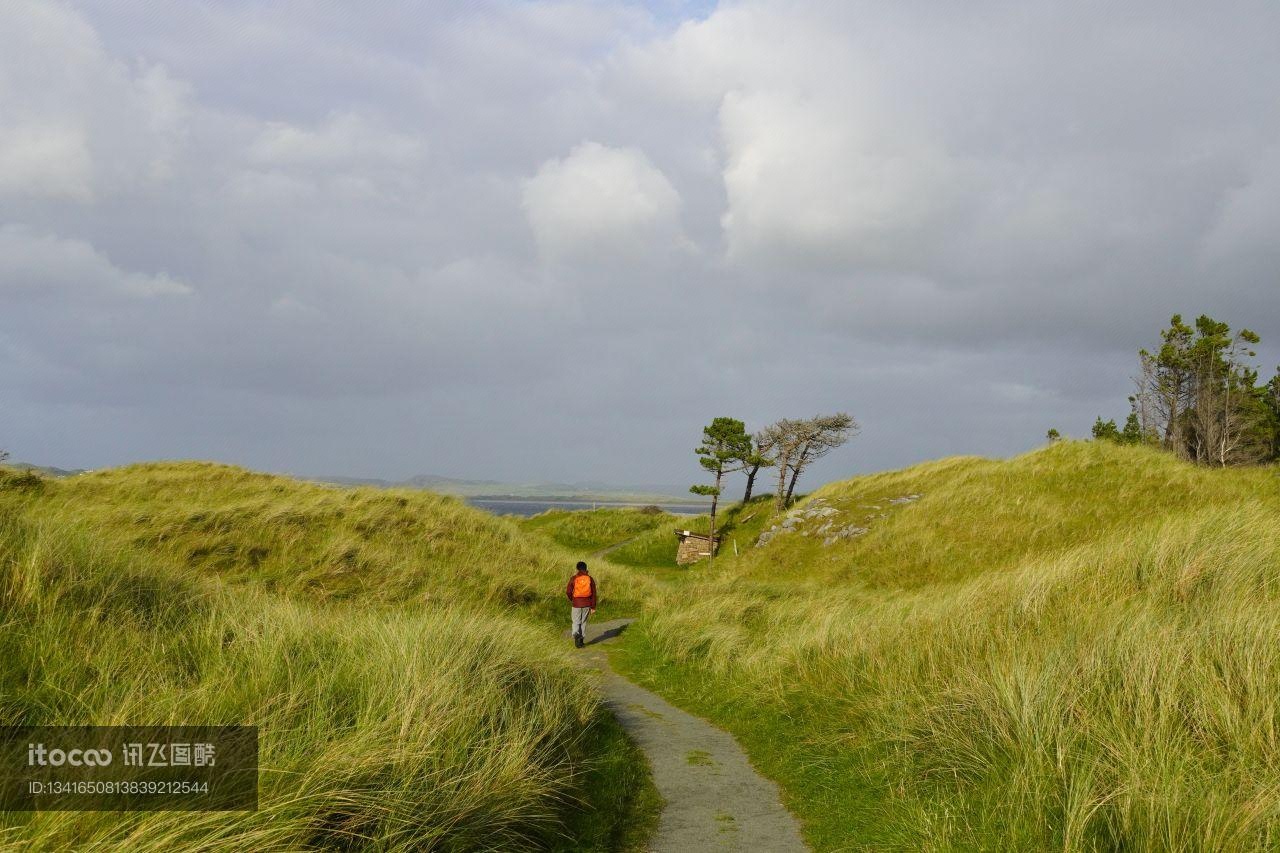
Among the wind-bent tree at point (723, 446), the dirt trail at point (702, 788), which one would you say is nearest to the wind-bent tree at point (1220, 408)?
the wind-bent tree at point (723, 446)

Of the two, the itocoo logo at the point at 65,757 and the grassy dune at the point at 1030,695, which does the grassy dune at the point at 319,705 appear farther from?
the grassy dune at the point at 1030,695

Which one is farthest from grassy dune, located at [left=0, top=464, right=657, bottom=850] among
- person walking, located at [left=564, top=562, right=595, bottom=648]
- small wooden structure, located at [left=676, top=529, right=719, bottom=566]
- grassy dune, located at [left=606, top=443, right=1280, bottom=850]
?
small wooden structure, located at [left=676, top=529, right=719, bottom=566]

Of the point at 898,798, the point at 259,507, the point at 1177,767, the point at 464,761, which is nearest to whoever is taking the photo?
the point at 1177,767

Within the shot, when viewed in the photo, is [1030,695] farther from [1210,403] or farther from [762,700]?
[1210,403]

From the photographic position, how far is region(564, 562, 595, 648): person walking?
1414cm

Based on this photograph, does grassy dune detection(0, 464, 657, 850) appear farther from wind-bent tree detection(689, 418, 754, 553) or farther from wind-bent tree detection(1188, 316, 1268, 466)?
wind-bent tree detection(1188, 316, 1268, 466)

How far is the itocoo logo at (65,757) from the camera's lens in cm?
369

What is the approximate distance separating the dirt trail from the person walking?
4.32 meters

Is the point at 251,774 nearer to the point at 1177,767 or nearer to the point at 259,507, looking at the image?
the point at 1177,767

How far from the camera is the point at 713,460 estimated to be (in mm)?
38812

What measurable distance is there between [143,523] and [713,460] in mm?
28498

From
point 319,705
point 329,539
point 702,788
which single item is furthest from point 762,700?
point 329,539

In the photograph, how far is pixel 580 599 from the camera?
14203mm

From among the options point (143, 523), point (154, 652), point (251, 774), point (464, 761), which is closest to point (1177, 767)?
point (464, 761)
